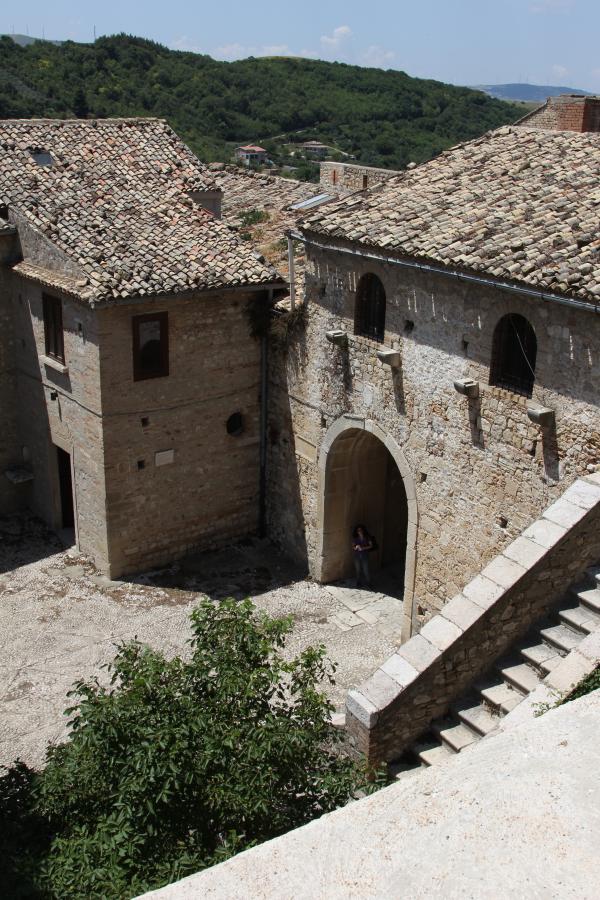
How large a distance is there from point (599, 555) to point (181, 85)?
138 ft

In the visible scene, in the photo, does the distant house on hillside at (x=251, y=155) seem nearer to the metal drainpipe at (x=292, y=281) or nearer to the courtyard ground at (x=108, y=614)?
the metal drainpipe at (x=292, y=281)

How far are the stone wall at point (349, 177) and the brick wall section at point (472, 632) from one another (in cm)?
1082

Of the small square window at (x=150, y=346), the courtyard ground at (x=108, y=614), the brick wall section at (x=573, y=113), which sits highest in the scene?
the brick wall section at (x=573, y=113)

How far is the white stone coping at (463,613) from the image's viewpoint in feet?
31.8

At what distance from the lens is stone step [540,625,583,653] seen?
32.1ft

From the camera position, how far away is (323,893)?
5.43 metres

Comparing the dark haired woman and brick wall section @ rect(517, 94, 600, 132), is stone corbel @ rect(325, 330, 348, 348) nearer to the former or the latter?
the dark haired woman

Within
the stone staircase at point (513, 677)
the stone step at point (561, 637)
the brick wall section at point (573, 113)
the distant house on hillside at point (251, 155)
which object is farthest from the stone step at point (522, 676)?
the distant house on hillside at point (251, 155)

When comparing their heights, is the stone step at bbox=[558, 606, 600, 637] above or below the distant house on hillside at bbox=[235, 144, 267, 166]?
below

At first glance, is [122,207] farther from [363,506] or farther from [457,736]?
[457,736]

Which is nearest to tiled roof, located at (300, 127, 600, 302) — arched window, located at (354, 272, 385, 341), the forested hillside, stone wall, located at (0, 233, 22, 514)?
arched window, located at (354, 272, 385, 341)

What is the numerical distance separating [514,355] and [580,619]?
3762mm

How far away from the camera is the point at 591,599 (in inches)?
398

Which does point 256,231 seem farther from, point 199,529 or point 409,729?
point 409,729
